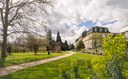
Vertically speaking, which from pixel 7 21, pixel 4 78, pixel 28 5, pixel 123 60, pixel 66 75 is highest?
pixel 28 5

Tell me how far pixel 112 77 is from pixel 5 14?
25.1m

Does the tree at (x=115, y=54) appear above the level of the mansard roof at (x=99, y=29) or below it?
below

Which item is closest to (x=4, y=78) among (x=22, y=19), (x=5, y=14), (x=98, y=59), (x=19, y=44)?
(x=98, y=59)

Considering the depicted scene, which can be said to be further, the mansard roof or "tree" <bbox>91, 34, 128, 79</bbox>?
the mansard roof

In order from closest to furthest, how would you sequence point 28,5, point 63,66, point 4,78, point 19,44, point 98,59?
point 98,59
point 63,66
point 4,78
point 19,44
point 28,5

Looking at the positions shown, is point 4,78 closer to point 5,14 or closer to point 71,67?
point 71,67

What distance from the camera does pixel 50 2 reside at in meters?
26.4

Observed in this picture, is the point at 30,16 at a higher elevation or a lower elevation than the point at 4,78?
higher

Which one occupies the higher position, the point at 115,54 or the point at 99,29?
the point at 99,29

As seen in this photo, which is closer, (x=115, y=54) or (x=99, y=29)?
(x=115, y=54)

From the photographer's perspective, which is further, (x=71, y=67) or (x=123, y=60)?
(x=71, y=67)

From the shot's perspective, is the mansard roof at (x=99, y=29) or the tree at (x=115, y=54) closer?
the tree at (x=115, y=54)

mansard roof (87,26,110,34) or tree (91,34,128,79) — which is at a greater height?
mansard roof (87,26,110,34)

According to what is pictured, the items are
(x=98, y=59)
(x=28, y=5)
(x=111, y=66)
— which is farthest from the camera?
(x=28, y=5)
